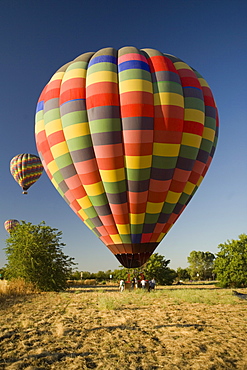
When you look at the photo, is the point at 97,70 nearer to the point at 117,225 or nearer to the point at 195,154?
the point at 195,154

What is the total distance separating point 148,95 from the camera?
1251 centimetres

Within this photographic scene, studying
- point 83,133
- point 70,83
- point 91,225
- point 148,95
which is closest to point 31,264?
point 91,225

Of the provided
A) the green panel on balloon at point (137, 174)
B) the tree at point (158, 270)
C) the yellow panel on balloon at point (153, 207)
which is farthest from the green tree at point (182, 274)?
the green panel on balloon at point (137, 174)

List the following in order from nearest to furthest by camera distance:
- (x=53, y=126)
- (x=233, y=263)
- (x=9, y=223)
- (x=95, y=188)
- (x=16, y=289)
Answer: (x=95, y=188)
(x=53, y=126)
(x=16, y=289)
(x=233, y=263)
(x=9, y=223)

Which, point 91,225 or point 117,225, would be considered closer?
point 117,225

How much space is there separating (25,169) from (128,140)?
73.6 feet

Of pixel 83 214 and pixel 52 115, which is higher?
pixel 52 115

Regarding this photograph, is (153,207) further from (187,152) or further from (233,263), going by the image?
(233,263)

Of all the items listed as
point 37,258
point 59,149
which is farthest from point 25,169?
point 59,149

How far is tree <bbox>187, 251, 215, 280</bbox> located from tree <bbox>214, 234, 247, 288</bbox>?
4427 cm

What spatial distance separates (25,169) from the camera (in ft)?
103

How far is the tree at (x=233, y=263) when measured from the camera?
1018 inches

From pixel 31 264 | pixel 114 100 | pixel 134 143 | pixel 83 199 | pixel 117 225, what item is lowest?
pixel 31 264

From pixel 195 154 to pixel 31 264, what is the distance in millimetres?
12957
